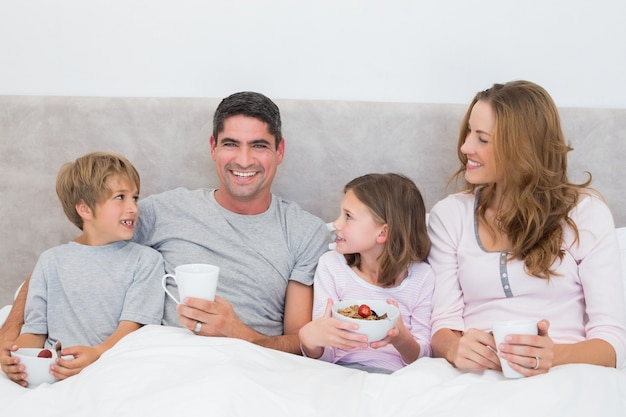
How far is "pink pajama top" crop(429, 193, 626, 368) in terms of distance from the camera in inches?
61.6

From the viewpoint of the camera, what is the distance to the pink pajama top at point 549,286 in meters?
1.57

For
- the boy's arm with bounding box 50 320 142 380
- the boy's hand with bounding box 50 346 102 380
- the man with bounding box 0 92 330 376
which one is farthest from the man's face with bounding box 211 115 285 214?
the boy's hand with bounding box 50 346 102 380

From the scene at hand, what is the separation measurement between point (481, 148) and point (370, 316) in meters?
0.53

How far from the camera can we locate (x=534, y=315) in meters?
1.63

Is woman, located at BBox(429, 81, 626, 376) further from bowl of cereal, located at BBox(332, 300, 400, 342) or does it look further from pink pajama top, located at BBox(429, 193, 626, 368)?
bowl of cereal, located at BBox(332, 300, 400, 342)

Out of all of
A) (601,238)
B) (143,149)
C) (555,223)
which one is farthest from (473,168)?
(143,149)

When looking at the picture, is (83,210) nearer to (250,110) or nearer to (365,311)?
(250,110)

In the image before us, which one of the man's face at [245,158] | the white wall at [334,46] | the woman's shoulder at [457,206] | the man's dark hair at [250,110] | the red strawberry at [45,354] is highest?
the white wall at [334,46]

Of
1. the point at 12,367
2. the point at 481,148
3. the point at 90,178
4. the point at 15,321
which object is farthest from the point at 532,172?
the point at 15,321

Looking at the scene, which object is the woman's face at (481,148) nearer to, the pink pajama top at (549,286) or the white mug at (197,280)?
the pink pajama top at (549,286)

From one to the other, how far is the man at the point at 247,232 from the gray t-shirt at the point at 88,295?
8 cm

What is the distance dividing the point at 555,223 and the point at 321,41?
3.40ft

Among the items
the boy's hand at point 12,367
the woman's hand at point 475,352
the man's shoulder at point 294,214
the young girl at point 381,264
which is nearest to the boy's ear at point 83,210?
the boy's hand at point 12,367

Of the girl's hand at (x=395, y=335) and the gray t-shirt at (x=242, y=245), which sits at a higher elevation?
the gray t-shirt at (x=242, y=245)
